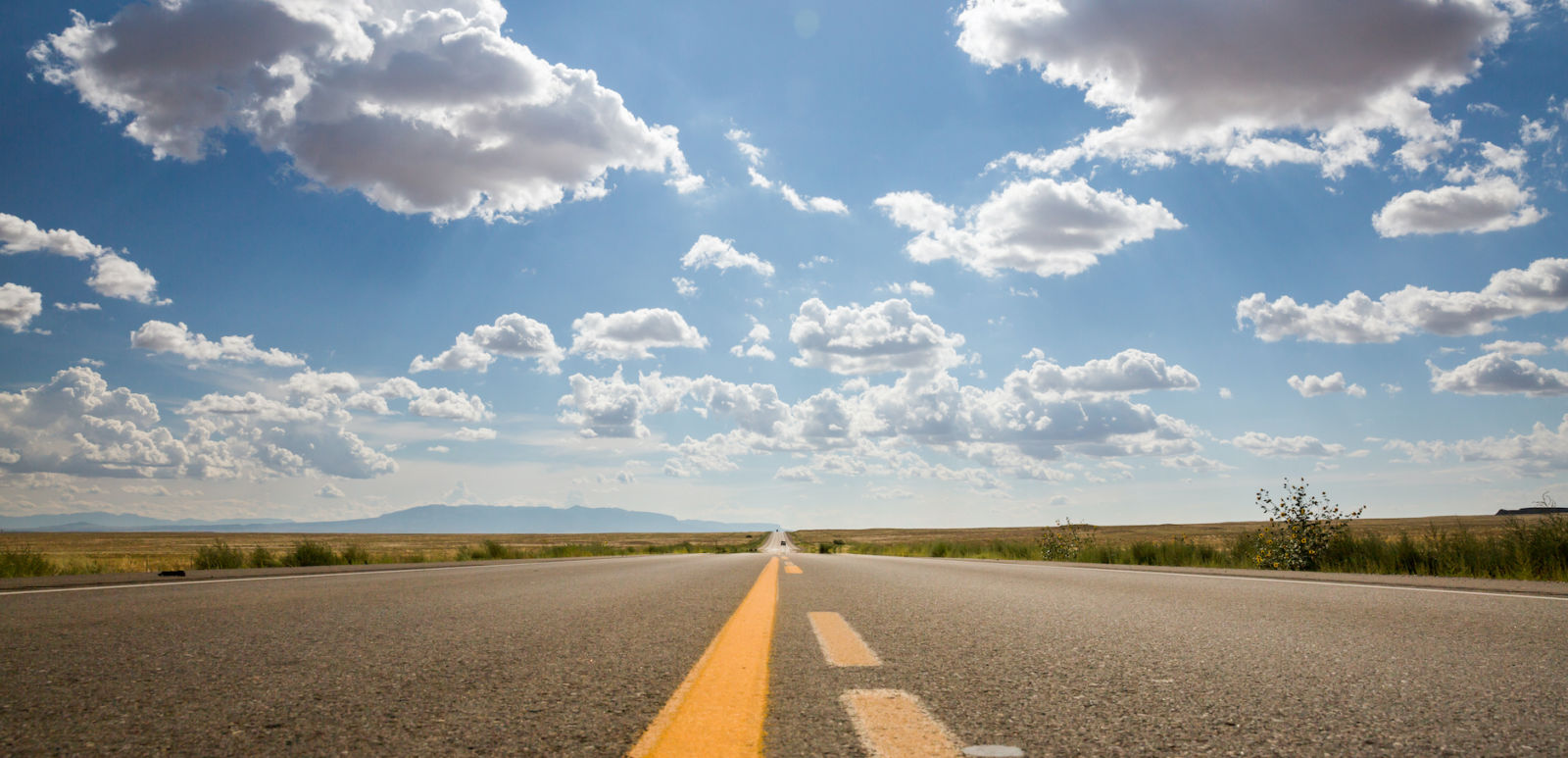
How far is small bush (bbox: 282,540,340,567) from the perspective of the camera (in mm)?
15664

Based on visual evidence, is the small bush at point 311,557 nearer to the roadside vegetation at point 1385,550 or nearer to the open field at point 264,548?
the open field at point 264,548

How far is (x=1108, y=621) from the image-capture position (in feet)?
16.5

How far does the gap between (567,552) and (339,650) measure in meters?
23.8

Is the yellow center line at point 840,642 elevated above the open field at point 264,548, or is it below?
above

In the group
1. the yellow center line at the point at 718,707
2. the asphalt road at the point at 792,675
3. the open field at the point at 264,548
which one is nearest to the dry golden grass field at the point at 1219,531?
the asphalt road at the point at 792,675

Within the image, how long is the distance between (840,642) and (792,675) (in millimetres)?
948

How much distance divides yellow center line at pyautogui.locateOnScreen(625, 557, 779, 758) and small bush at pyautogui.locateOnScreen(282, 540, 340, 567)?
1447cm

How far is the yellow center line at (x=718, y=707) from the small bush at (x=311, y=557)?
1447 centimetres

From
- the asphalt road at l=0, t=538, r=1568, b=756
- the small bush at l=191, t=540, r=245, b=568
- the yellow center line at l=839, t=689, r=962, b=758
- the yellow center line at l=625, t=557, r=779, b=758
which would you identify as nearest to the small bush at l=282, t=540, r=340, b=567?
the small bush at l=191, t=540, r=245, b=568

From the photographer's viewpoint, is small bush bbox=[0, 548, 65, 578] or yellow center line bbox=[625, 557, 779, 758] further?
small bush bbox=[0, 548, 65, 578]

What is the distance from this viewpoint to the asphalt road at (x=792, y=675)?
2.17 metres

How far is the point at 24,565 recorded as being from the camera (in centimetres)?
1097

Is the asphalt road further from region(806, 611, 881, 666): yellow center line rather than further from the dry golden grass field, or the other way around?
the dry golden grass field

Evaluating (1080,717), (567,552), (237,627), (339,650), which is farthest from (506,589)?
(567,552)
